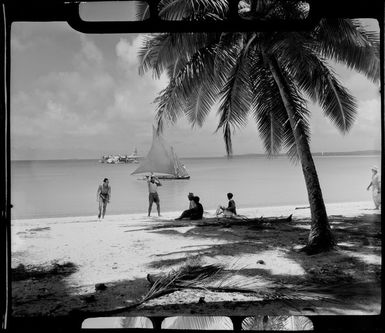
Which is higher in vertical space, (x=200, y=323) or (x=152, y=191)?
(x=152, y=191)

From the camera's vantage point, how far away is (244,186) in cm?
236

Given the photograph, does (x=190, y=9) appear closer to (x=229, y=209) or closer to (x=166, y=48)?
(x=166, y=48)

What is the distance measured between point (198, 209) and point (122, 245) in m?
0.61

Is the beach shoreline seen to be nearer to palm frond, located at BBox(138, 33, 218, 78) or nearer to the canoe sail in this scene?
the canoe sail

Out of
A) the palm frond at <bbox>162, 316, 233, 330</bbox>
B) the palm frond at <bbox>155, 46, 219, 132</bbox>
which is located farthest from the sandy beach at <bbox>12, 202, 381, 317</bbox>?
the palm frond at <bbox>155, 46, 219, 132</bbox>

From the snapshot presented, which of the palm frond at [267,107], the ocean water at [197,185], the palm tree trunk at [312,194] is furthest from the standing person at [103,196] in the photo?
the palm tree trunk at [312,194]

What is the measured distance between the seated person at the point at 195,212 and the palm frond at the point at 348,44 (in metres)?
1.15

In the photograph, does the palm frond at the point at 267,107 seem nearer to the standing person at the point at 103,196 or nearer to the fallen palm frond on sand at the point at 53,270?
the standing person at the point at 103,196

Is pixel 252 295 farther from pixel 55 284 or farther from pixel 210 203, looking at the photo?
pixel 55 284

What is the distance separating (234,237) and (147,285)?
729mm

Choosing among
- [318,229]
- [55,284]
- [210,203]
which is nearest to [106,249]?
[55,284]

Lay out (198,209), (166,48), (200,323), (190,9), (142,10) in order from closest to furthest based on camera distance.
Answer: (142,10) < (200,323) < (190,9) < (166,48) < (198,209)

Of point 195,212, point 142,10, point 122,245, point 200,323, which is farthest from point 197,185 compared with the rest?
point 142,10

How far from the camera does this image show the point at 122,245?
2.52 metres
